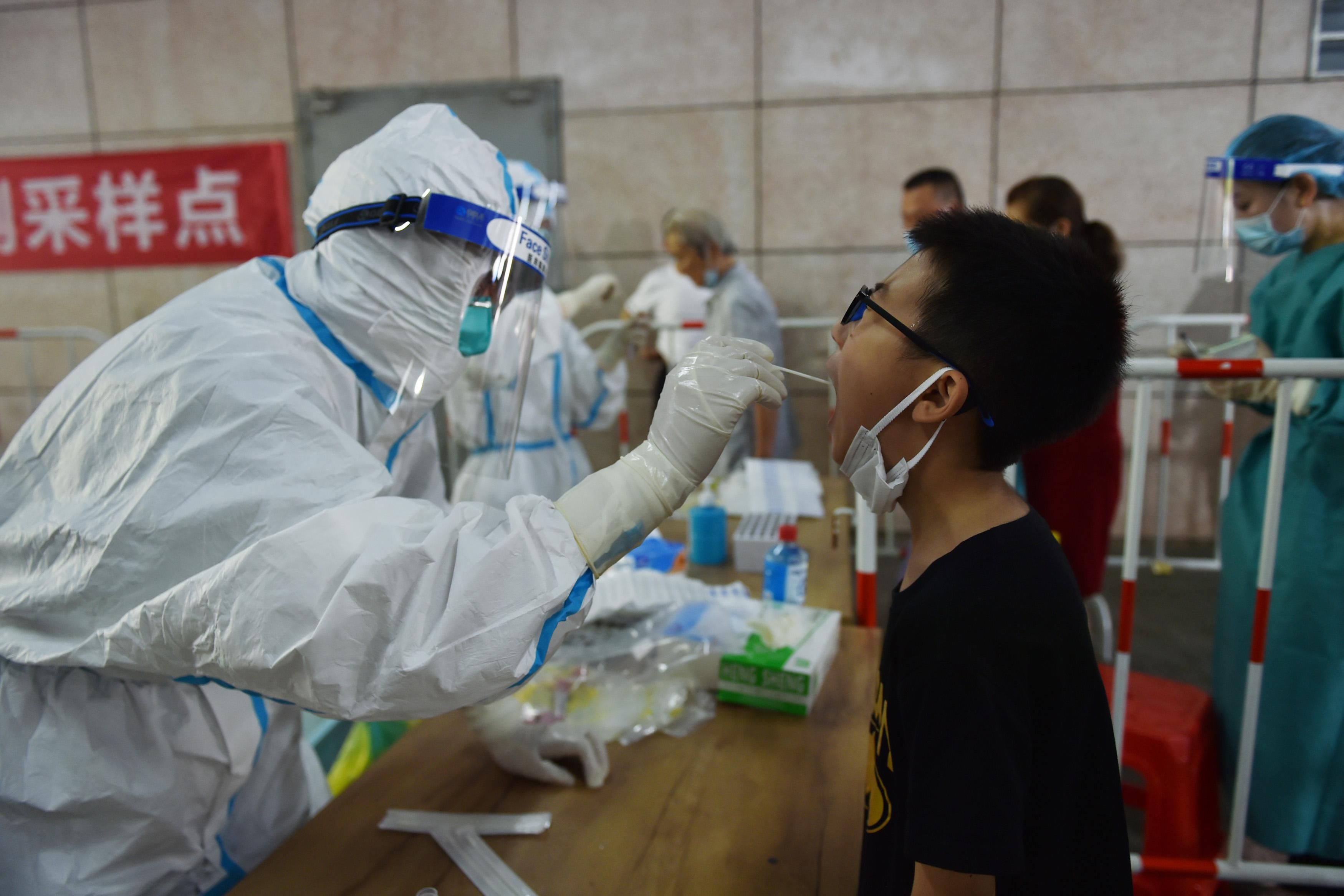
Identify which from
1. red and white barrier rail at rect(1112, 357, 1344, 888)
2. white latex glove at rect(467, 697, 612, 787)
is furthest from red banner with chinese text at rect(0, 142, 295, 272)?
red and white barrier rail at rect(1112, 357, 1344, 888)

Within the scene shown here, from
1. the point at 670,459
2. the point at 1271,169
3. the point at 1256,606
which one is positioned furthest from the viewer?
the point at 1271,169

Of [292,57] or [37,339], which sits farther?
[37,339]

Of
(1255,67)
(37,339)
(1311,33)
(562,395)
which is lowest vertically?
(562,395)

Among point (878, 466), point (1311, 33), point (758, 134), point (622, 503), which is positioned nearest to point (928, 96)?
point (758, 134)

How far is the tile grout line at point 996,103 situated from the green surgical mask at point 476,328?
3.62 m

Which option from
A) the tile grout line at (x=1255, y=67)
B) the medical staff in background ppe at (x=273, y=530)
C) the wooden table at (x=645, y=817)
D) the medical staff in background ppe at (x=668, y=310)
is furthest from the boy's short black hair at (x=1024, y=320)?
the tile grout line at (x=1255, y=67)

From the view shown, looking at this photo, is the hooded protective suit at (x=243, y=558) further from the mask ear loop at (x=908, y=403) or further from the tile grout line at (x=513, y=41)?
the tile grout line at (x=513, y=41)

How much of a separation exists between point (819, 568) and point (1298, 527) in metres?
1.17

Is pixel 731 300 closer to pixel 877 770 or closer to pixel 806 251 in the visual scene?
pixel 806 251

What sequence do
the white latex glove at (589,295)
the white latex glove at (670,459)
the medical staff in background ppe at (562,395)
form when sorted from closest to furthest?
the white latex glove at (670,459) → the medical staff in background ppe at (562,395) → the white latex glove at (589,295)

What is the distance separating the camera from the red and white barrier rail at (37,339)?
4.20 m

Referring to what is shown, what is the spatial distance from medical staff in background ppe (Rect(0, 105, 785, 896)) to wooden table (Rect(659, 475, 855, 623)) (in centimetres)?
96

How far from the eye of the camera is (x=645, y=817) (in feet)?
3.72

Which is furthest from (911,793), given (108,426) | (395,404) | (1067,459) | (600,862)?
(1067,459)
